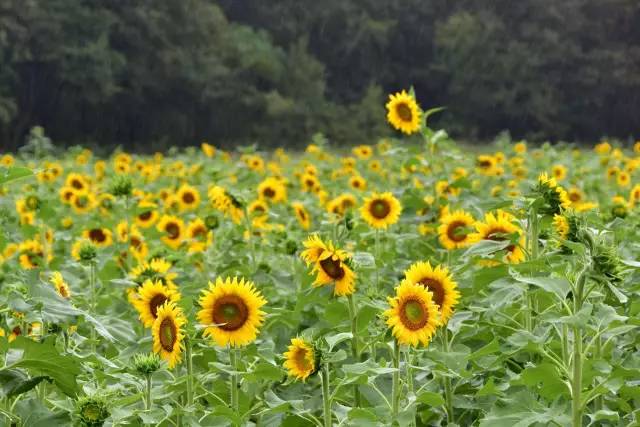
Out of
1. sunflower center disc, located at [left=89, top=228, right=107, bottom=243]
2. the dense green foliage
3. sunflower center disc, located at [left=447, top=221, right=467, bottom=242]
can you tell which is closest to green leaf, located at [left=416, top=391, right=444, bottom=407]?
sunflower center disc, located at [left=447, top=221, right=467, bottom=242]

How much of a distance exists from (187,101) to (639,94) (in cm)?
1346

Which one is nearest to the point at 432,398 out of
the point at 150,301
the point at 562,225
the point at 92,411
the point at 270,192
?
the point at 562,225

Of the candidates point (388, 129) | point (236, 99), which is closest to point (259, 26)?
point (236, 99)

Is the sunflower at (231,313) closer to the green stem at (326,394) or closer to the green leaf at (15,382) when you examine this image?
the green stem at (326,394)

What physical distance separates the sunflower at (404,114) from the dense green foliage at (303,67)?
777 inches

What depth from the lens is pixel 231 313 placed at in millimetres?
2137

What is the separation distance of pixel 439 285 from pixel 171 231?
2713 millimetres

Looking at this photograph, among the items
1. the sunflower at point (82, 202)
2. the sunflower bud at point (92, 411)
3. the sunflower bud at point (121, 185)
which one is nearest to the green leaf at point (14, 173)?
the sunflower bud at point (92, 411)

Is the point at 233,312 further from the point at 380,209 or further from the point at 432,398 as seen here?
the point at 380,209

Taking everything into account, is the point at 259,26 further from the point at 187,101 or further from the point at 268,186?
the point at 268,186

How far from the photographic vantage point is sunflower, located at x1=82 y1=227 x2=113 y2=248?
4.61 meters

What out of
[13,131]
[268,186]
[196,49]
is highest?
[268,186]

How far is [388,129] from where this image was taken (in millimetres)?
26484

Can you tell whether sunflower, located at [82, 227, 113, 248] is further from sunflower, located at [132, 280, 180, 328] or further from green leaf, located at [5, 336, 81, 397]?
green leaf, located at [5, 336, 81, 397]
